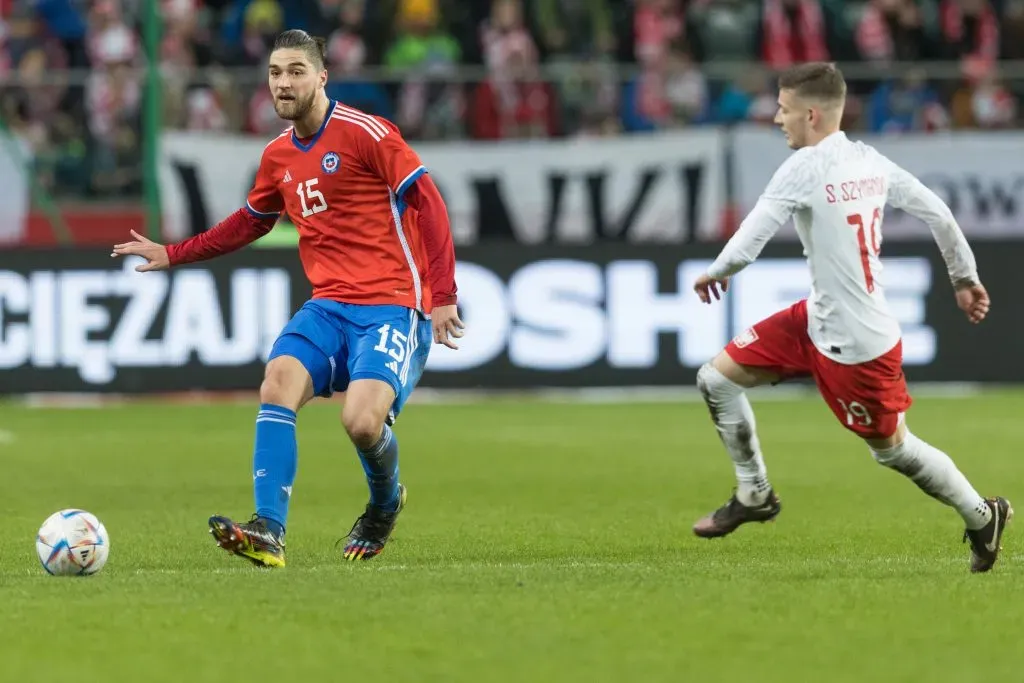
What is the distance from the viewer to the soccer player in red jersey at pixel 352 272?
745 centimetres

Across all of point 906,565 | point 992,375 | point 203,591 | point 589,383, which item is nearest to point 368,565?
point 203,591

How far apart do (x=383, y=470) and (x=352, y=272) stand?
0.83 metres

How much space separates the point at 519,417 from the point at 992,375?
16.0 feet

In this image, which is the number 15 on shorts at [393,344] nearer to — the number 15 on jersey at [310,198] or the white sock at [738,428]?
the number 15 on jersey at [310,198]

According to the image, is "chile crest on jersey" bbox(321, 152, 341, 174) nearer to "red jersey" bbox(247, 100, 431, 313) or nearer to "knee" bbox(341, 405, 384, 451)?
"red jersey" bbox(247, 100, 431, 313)

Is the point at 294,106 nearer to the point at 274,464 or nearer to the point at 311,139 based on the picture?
the point at 311,139

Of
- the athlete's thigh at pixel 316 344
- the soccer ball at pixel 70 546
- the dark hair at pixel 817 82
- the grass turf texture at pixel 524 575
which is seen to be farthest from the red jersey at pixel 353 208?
the dark hair at pixel 817 82

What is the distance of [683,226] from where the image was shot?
58.4 feet

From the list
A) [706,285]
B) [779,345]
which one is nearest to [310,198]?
[706,285]

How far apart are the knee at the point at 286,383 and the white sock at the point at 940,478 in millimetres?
2306

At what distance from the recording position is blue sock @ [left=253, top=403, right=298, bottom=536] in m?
7.28

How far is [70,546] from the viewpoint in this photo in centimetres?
708

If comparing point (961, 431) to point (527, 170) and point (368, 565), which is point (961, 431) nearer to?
point (527, 170)

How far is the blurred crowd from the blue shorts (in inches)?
393
